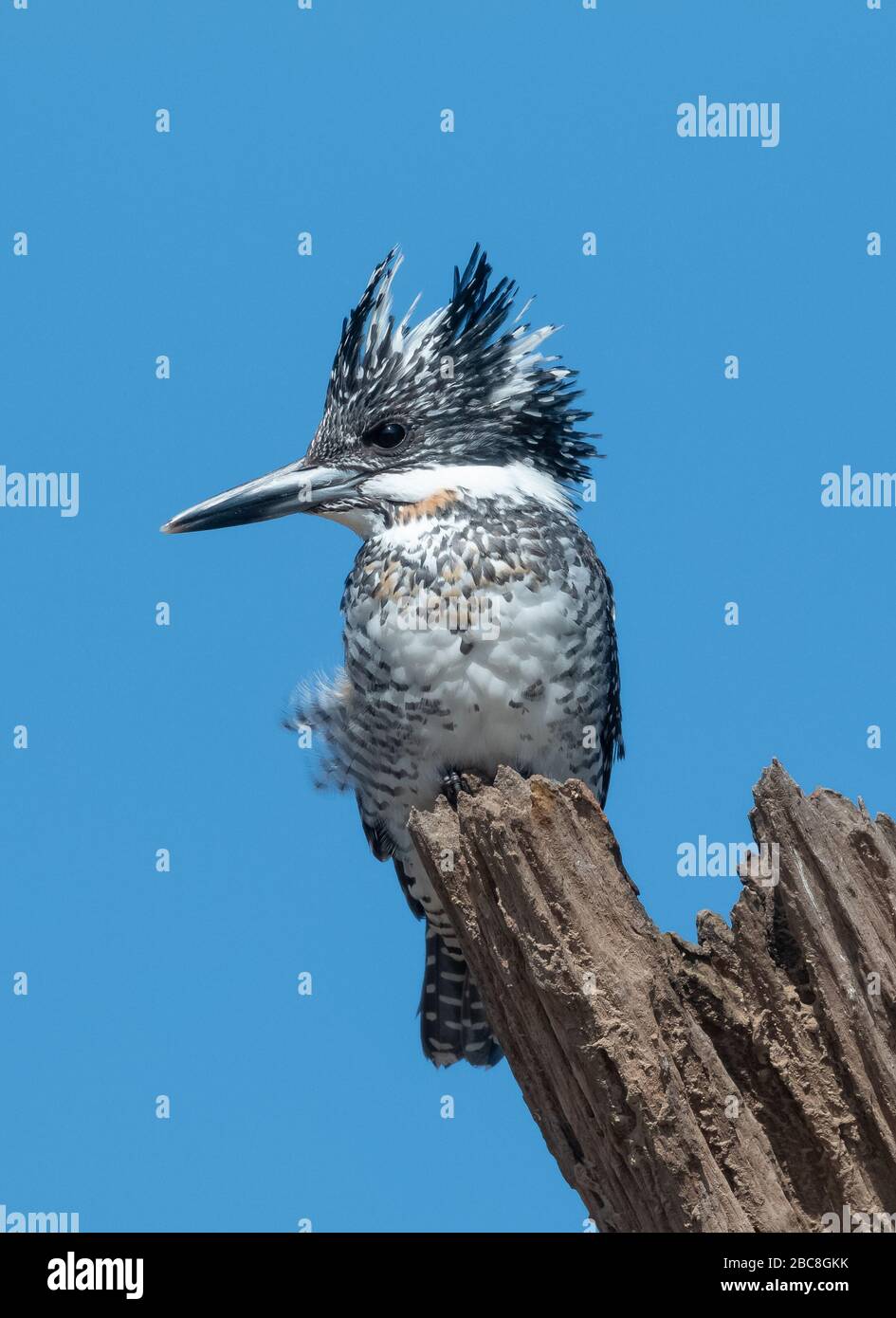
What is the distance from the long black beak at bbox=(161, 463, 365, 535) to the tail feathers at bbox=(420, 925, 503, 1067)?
1.97 m

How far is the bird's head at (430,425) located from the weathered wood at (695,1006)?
160cm

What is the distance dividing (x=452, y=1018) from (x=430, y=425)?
2.50 metres

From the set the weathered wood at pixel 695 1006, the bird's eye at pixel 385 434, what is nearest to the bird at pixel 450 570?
the bird's eye at pixel 385 434

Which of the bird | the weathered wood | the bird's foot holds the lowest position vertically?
the weathered wood

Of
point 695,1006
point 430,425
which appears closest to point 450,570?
point 430,425

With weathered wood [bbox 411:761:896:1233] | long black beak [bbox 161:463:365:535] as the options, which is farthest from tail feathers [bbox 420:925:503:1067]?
long black beak [bbox 161:463:365:535]

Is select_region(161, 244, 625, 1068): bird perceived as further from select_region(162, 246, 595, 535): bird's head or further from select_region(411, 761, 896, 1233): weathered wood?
select_region(411, 761, 896, 1233): weathered wood

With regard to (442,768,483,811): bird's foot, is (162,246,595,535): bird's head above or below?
above

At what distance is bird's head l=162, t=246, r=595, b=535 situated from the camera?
6.59 meters

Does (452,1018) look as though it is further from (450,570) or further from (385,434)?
(385,434)

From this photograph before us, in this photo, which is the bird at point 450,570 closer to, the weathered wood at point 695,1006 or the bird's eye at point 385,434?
the bird's eye at point 385,434

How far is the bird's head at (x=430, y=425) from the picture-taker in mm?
6590
